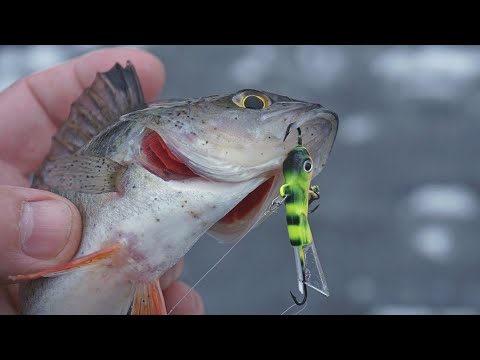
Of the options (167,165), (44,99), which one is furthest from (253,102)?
(44,99)

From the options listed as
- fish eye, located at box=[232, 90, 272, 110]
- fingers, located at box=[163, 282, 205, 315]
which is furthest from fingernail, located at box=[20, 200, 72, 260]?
fingers, located at box=[163, 282, 205, 315]

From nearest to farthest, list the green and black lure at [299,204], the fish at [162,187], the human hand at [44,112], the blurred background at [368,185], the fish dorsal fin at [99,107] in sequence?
the green and black lure at [299,204] → the fish at [162,187] → the fish dorsal fin at [99,107] → the human hand at [44,112] → the blurred background at [368,185]

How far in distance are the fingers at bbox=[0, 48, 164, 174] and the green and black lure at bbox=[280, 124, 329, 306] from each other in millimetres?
1258

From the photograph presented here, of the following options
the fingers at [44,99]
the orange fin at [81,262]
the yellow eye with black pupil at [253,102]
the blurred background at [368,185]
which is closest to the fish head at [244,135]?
the yellow eye with black pupil at [253,102]

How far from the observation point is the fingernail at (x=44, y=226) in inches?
50.1

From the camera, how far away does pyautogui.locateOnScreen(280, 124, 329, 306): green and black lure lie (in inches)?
42.2

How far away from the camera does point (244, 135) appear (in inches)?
46.7

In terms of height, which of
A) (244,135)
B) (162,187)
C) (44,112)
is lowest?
(44,112)

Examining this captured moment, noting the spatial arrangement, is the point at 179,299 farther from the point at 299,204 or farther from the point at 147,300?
the point at 299,204

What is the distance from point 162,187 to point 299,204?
33 centimetres

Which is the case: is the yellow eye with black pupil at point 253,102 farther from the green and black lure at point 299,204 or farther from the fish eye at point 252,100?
the green and black lure at point 299,204

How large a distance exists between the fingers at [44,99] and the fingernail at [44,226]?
3.01 ft

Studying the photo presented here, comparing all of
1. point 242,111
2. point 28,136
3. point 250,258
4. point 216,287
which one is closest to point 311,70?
point 250,258

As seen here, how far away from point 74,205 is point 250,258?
6.53ft
